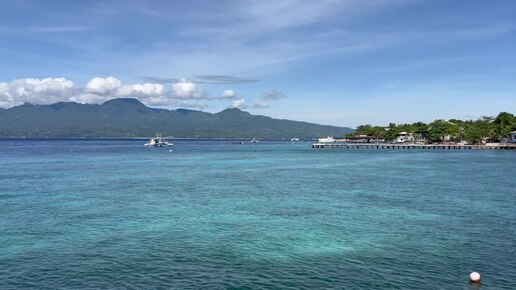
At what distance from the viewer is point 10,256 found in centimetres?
2383

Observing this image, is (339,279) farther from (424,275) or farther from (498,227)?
(498,227)

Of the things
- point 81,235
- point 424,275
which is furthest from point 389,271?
point 81,235

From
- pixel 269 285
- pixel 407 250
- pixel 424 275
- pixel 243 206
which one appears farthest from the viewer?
pixel 243 206

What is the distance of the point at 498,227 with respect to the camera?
3045 centimetres

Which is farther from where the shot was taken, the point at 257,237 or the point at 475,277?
the point at 257,237

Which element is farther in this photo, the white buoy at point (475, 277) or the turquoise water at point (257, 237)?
the turquoise water at point (257, 237)

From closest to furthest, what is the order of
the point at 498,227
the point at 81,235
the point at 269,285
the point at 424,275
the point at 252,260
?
1. the point at 269,285
2. the point at 424,275
3. the point at 252,260
4. the point at 81,235
5. the point at 498,227

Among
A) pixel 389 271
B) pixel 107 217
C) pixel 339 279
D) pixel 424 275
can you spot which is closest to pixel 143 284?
pixel 339 279

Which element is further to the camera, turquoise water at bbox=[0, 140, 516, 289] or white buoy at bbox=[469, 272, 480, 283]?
turquoise water at bbox=[0, 140, 516, 289]

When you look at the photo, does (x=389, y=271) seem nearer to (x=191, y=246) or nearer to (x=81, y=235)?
(x=191, y=246)

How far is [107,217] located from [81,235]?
232 inches

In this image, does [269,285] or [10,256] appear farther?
[10,256]

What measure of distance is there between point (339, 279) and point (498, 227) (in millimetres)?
16573

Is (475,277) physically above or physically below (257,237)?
above
